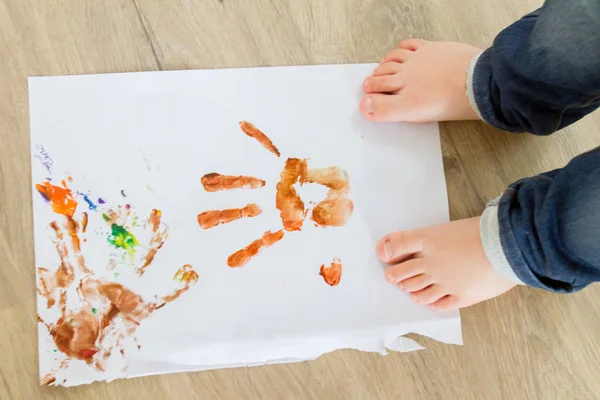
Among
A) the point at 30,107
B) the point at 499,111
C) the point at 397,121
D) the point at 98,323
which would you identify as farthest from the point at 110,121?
the point at 499,111

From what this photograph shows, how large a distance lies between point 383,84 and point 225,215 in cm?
22

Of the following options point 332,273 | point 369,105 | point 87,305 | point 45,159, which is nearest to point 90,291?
point 87,305

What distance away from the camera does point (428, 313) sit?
604 mm

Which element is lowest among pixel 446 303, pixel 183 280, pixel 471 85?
pixel 446 303

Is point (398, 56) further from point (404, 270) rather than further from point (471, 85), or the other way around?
point (404, 270)

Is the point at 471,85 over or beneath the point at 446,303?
over

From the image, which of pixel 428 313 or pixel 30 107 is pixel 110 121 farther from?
pixel 428 313

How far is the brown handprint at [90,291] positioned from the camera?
1.84ft

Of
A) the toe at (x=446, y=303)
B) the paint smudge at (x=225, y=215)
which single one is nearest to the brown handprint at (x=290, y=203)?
the paint smudge at (x=225, y=215)

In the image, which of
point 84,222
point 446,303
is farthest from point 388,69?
point 84,222

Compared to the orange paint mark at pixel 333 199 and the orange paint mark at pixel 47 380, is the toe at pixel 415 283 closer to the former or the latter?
the orange paint mark at pixel 333 199

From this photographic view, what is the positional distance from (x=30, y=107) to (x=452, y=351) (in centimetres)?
52

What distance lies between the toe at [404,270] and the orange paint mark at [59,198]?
0.34 m

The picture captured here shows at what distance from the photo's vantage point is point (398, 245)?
23.4 inches
